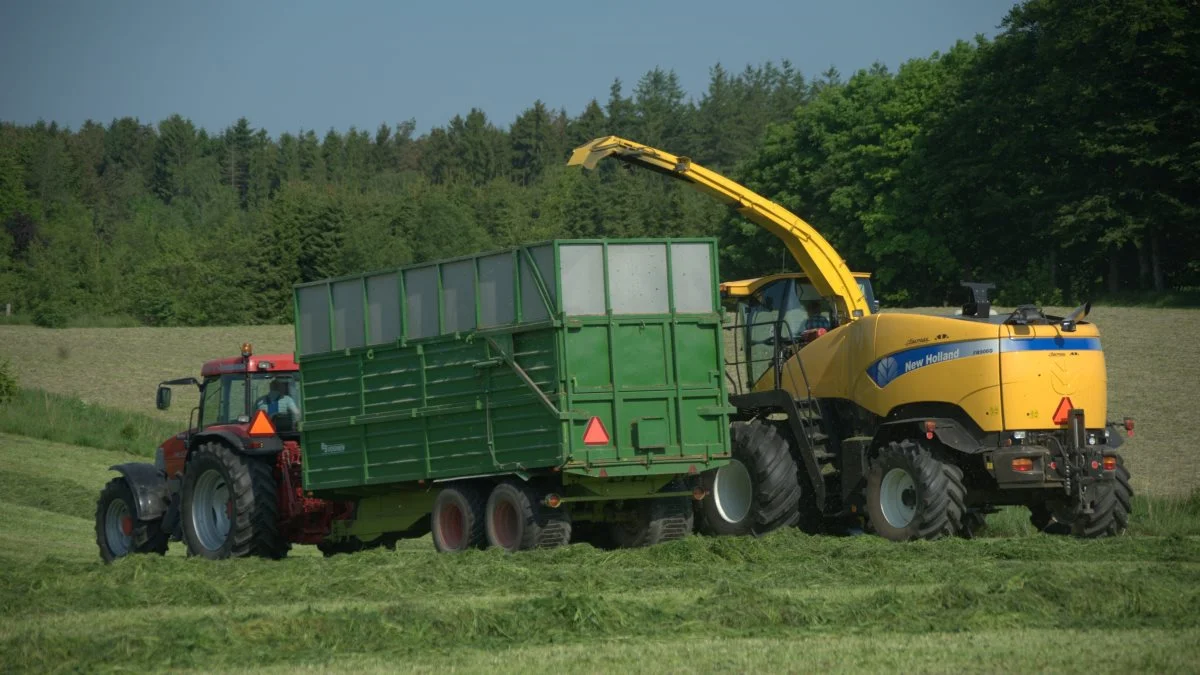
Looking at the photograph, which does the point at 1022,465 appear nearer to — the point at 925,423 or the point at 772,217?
the point at 925,423

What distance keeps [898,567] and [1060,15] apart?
4980cm

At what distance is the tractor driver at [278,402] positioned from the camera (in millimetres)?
18594

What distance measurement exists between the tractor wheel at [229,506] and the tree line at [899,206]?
801cm

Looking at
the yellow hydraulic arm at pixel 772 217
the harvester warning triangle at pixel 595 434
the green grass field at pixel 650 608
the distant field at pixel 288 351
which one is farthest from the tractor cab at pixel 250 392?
the distant field at pixel 288 351

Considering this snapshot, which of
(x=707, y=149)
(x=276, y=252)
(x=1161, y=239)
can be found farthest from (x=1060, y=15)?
(x=707, y=149)

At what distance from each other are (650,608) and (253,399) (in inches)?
348

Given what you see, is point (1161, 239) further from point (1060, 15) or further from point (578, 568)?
point (578, 568)

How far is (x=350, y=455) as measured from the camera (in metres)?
17.1

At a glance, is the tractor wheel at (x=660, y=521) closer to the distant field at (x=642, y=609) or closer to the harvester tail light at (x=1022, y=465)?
the distant field at (x=642, y=609)

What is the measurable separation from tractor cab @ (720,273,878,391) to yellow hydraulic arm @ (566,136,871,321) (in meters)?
0.26

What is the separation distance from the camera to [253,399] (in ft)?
60.8

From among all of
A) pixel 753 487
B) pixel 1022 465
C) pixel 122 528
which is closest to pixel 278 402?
pixel 122 528

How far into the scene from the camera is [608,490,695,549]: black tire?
1639cm

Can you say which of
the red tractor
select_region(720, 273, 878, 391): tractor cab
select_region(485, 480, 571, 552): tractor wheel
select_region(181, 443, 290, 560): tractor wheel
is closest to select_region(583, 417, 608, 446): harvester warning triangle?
select_region(485, 480, 571, 552): tractor wheel
